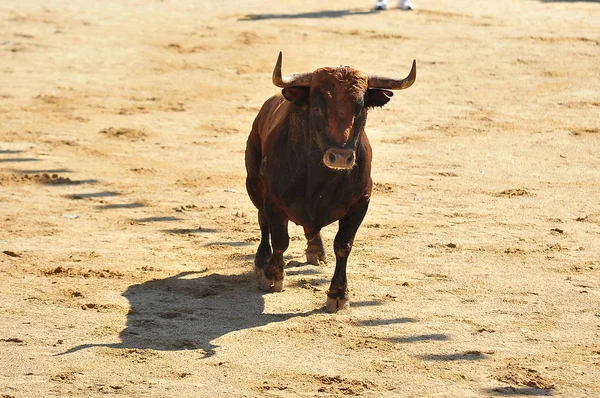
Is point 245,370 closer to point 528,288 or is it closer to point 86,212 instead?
point 528,288

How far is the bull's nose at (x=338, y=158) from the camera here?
7457mm

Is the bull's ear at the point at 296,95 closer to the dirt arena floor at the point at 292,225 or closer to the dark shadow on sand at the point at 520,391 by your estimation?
the dirt arena floor at the point at 292,225

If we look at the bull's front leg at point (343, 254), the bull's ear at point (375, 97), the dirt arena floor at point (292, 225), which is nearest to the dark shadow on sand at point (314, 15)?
the dirt arena floor at point (292, 225)

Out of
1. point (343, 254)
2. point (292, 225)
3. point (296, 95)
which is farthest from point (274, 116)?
point (292, 225)

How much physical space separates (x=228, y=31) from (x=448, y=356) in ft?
39.8

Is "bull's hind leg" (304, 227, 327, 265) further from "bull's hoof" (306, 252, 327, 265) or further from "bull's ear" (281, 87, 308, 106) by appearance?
"bull's ear" (281, 87, 308, 106)

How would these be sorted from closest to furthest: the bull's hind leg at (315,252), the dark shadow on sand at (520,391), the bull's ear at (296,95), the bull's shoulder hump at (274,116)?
the dark shadow on sand at (520,391) < the bull's ear at (296,95) < the bull's shoulder hump at (274,116) < the bull's hind leg at (315,252)

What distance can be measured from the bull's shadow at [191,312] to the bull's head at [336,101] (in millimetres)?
1202

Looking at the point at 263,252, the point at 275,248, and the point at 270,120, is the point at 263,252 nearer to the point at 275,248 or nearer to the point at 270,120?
the point at 275,248

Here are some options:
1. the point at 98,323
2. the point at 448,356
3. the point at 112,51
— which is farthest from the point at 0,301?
the point at 112,51

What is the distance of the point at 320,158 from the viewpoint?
26.0 ft

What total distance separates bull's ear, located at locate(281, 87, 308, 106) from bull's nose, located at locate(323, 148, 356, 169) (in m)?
0.53

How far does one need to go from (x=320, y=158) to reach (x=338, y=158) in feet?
1.55

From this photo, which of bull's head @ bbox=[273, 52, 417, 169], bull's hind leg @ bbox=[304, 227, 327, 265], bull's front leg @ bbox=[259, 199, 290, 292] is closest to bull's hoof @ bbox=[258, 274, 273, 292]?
bull's front leg @ bbox=[259, 199, 290, 292]
